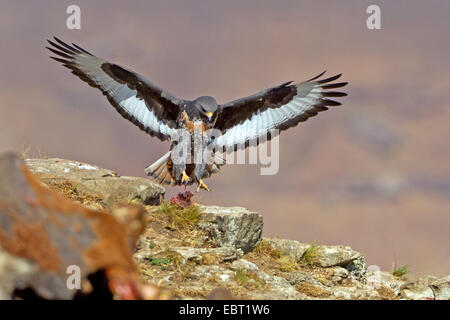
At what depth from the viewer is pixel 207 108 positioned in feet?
36.4

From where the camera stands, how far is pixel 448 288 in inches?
442

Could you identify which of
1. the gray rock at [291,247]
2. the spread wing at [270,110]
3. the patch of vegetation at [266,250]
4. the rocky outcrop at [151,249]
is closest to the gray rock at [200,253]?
the rocky outcrop at [151,249]

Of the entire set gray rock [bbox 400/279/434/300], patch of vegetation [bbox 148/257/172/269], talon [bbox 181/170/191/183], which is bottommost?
gray rock [bbox 400/279/434/300]

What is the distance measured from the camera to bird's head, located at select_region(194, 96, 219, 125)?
11.1 m

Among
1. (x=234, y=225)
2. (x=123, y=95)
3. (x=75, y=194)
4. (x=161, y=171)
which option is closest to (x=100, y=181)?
(x=75, y=194)

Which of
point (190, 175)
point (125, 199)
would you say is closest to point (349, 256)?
point (190, 175)

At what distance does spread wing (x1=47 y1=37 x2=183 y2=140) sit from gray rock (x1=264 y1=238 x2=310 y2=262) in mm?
3776

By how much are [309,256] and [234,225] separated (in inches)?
96.7

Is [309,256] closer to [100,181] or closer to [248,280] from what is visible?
[248,280]

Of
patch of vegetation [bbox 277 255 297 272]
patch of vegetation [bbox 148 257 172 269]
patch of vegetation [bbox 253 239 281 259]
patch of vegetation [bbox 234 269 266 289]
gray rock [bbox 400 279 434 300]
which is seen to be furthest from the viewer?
gray rock [bbox 400 279 434 300]

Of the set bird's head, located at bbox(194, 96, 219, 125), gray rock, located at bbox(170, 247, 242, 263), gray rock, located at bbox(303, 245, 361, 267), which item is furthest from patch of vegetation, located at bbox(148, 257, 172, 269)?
gray rock, located at bbox(303, 245, 361, 267)

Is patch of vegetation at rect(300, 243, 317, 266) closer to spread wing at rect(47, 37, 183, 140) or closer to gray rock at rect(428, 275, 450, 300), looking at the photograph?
gray rock at rect(428, 275, 450, 300)

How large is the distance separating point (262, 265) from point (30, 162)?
6.27 m
